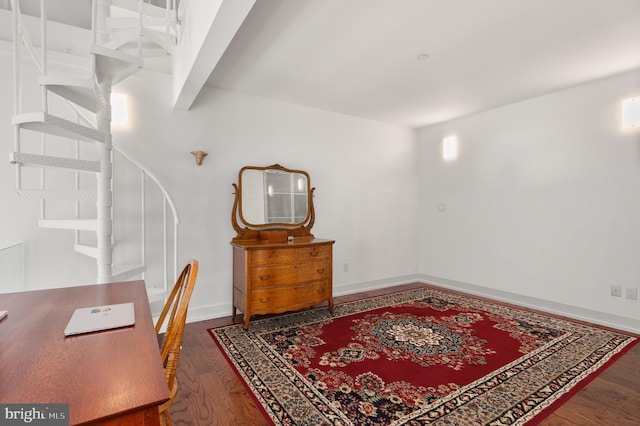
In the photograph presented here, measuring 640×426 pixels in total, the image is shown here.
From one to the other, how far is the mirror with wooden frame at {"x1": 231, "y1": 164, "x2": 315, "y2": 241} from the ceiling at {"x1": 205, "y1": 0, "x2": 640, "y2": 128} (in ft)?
3.03

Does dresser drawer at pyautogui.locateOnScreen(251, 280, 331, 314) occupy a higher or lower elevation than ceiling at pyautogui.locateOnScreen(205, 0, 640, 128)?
lower

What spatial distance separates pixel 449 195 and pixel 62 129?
4.45 m

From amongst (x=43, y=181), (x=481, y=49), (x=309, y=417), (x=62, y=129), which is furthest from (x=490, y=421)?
(x=43, y=181)

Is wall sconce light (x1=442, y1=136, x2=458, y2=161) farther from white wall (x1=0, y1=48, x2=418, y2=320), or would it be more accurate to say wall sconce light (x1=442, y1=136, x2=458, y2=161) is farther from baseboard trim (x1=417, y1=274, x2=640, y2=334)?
baseboard trim (x1=417, y1=274, x2=640, y2=334)

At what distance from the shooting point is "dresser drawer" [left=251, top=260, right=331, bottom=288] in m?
2.99

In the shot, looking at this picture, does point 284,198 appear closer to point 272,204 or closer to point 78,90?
point 272,204

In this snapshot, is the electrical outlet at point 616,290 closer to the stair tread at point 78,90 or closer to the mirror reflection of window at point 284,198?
the mirror reflection of window at point 284,198

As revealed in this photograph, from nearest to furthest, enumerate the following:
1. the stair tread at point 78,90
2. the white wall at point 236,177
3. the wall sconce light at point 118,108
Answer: the stair tread at point 78,90 < the white wall at point 236,177 < the wall sconce light at point 118,108

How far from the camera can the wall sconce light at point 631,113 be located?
2.97 m

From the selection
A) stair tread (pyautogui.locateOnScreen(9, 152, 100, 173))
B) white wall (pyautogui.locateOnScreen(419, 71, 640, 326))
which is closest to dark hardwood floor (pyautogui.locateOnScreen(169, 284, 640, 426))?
white wall (pyautogui.locateOnScreen(419, 71, 640, 326))

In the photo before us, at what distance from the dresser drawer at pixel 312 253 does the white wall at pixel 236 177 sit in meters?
0.66

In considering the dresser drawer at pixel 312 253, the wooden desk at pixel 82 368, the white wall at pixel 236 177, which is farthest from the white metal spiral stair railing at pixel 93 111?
the dresser drawer at pixel 312 253

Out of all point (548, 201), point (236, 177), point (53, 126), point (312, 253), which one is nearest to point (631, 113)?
point (548, 201)

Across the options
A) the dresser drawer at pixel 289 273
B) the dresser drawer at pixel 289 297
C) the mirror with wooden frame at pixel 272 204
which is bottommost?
the dresser drawer at pixel 289 297
